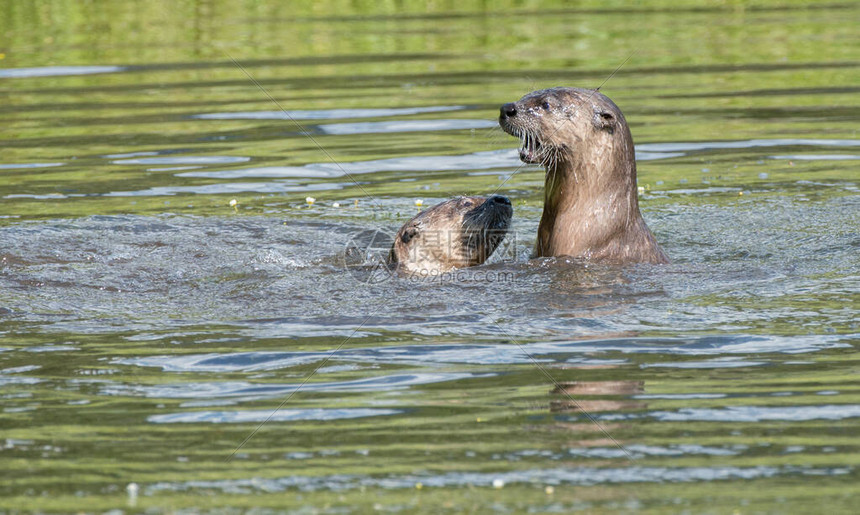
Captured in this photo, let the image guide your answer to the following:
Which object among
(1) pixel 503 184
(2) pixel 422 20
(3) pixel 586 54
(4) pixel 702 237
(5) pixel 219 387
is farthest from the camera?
(2) pixel 422 20

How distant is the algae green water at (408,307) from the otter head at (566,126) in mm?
728

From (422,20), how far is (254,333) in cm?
1266

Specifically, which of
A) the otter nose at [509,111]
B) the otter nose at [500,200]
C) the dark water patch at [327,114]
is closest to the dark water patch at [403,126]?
the dark water patch at [327,114]

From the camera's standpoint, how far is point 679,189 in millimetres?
9594

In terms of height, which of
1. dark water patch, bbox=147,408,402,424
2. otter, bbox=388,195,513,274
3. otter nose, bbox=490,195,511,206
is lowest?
dark water patch, bbox=147,408,402,424

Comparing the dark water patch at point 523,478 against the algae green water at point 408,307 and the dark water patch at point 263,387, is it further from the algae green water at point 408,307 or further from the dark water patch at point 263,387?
the dark water patch at point 263,387

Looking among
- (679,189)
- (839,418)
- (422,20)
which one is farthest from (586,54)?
(839,418)

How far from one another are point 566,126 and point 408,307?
1.64 m

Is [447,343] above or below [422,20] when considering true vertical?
below

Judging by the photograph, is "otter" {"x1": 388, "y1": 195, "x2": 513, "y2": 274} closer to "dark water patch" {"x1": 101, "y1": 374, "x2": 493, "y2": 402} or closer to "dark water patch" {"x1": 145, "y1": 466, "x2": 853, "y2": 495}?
"dark water patch" {"x1": 101, "y1": 374, "x2": 493, "y2": 402}

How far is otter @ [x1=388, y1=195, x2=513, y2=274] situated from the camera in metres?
7.54

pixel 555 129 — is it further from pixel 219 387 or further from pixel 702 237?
pixel 219 387

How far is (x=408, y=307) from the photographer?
6309 mm

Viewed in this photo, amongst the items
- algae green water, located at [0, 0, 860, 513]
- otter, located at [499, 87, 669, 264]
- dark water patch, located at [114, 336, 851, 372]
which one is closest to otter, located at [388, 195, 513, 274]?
algae green water, located at [0, 0, 860, 513]
